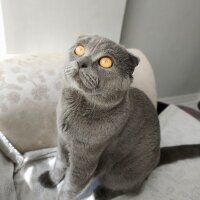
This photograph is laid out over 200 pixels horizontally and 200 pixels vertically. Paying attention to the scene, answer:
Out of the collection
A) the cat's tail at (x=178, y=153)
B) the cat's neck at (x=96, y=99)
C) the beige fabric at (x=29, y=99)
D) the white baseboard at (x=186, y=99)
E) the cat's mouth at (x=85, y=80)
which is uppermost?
the cat's mouth at (x=85, y=80)

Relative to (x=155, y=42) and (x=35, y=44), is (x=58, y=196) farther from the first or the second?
(x=155, y=42)

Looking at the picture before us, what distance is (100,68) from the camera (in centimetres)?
68

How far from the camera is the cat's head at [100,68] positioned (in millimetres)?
672

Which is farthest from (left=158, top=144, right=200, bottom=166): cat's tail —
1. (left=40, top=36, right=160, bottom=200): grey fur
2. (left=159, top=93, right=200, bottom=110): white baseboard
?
(left=159, top=93, right=200, bottom=110): white baseboard

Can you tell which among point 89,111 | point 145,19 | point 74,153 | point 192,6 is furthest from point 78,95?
point 192,6

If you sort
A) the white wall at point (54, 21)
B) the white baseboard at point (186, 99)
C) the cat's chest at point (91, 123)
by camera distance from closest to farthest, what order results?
the cat's chest at point (91, 123)
the white wall at point (54, 21)
the white baseboard at point (186, 99)

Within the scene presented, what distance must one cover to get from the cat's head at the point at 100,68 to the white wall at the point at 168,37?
0.70 meters

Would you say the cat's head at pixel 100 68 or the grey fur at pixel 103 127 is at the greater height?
the cat's head at pixel 100 68

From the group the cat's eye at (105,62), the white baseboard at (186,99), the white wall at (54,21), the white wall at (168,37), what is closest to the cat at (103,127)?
the cat's eye at (105,62)

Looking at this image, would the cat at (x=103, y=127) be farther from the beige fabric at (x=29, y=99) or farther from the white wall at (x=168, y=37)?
the white wall at (x=168, y=37)

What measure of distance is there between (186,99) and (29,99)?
1.32 meters

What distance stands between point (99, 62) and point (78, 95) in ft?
0.49

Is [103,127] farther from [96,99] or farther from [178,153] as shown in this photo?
[178,153]

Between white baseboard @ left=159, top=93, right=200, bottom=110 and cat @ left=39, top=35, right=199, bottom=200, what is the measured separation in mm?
854
